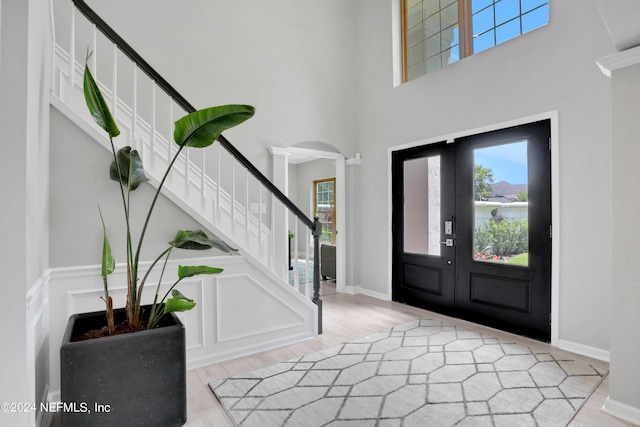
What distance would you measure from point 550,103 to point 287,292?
3.18m

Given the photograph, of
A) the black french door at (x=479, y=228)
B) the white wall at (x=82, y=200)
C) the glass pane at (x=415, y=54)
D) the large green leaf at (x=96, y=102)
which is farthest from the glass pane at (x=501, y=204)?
the large green leaf at (x=96, y=102)

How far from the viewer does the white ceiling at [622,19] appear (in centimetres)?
174

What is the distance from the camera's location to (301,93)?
191 inches

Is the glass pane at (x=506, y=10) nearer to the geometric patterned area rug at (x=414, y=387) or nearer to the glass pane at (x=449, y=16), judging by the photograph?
the glass pane at (x=449, y=16)

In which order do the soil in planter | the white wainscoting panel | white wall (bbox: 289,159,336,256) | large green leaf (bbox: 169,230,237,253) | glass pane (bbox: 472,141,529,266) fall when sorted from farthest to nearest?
1. white wall (bbox: 289,159,336,256)
2. glass pane (bbox: 472,141,529,266)
3. the white wainscoting panel
4. large green leaf (bbox: 169,230,237,253)
5. the soil in planter

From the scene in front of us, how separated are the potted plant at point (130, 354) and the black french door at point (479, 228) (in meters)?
2.97

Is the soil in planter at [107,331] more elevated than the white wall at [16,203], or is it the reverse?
the white wall at [16,203]

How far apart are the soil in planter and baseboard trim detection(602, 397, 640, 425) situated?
2.98 meters

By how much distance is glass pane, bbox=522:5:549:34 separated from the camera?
336cm

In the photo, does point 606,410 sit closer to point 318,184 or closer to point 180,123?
point 180,123

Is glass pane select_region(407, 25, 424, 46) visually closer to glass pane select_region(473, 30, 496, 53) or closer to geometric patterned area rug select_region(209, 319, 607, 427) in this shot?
glass pane select_region(473, 30, 496, 53)

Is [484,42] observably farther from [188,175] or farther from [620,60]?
[188,175]

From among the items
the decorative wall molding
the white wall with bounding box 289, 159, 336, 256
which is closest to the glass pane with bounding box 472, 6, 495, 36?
the decorative wall molding

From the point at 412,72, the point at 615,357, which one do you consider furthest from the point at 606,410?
the point at 412,72
